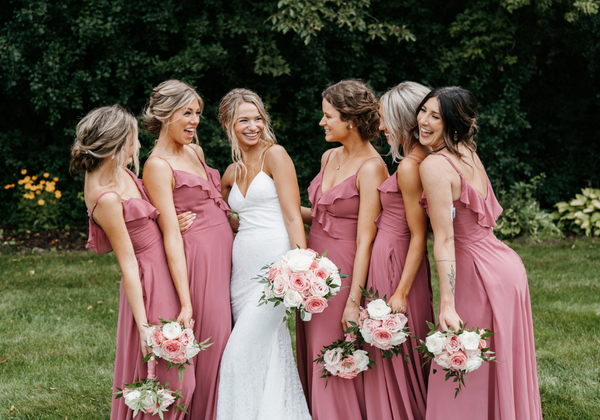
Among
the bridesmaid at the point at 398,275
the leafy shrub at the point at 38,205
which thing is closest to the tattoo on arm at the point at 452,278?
the bridesmaid at the point at 398,275

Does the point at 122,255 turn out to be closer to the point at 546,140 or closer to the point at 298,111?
the point at 298,111

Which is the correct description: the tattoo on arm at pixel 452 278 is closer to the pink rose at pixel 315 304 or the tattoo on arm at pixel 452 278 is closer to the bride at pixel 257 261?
the pink rose at pixel 315 304

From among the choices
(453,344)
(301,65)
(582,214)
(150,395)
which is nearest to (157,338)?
(150,395)

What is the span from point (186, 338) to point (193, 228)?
0.82 meters

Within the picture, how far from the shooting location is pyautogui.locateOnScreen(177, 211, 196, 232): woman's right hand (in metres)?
3.55

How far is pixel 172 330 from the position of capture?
3066 millimetres

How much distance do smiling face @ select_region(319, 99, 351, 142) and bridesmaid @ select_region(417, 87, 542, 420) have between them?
23.5 inches

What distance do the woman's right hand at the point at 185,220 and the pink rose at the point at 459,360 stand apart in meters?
1.85

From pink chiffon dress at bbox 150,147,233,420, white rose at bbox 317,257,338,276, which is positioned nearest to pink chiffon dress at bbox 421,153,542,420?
white rose at bbox 317,257,338,276

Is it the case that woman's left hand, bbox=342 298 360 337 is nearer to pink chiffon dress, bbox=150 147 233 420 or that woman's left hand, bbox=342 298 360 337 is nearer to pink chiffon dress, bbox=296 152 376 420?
pink chiffon dress, bbox=296 152 376 420

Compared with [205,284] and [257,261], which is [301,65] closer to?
[257,261]

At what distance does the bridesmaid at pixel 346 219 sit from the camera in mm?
3463

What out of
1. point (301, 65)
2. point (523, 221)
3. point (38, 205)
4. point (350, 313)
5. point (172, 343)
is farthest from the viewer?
point (38, 205)

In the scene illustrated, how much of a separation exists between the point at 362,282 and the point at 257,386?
100 cm
